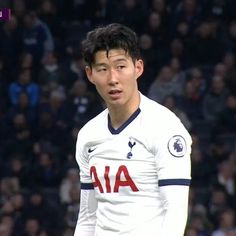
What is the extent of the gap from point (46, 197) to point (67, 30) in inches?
129

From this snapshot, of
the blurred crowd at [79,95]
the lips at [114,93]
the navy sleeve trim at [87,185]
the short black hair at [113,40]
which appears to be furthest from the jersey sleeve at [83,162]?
the blurred crowd at [79,95]

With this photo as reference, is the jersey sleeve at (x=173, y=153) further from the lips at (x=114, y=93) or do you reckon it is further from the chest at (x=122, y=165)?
the lips at (x=114, y=93)

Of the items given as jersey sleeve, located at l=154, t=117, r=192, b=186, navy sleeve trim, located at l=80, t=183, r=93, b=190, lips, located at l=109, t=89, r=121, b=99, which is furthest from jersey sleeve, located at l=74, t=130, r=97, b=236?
jersey sleeve, located at l=154, t=117, r=192, b=186

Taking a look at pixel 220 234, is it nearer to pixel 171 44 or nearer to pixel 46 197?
pixel 46 197

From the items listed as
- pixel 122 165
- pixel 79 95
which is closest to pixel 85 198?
pixel 122 165

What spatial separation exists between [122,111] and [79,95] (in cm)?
816

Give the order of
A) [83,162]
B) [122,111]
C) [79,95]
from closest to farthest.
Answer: [122,111]
[83,162]
[79,95]

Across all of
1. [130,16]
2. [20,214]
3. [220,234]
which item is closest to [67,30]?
[130,16]

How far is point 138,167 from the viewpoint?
13.8 ft

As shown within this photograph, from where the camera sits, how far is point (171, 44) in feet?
42.1

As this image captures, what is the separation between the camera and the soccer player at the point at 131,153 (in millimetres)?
4121

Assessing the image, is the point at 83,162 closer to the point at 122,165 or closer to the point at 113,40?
the point at 122,165

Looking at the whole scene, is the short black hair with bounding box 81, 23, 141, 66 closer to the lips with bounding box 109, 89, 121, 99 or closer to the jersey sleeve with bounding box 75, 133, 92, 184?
the lips with bounding box 109, 89, 121, 99

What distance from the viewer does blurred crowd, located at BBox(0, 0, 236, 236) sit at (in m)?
11.1
